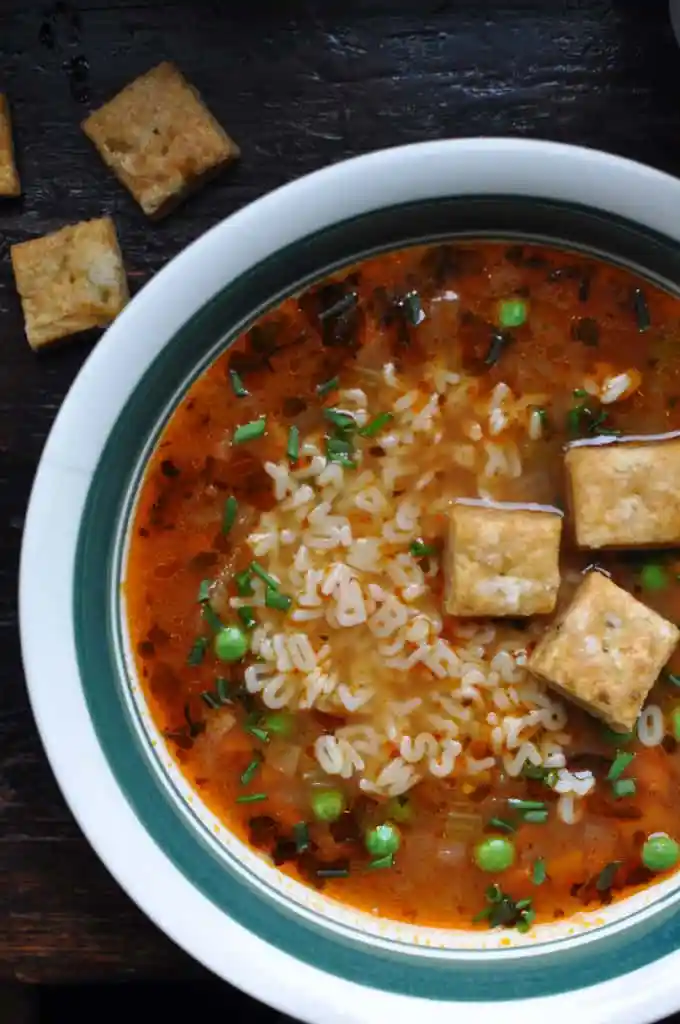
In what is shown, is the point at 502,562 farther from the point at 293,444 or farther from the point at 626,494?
the point at 293,444

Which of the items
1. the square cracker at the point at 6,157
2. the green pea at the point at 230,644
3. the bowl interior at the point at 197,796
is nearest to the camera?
the bowl interior at the point at 197,796

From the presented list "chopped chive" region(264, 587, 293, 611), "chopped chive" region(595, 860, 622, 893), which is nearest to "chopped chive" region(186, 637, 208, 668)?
"chopped chive" region(264, 587, 293, 611)

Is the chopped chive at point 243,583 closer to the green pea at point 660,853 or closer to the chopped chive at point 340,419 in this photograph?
the chopped chive at point 340,419

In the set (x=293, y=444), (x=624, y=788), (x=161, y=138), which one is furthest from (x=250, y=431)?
(x=624, y=788)

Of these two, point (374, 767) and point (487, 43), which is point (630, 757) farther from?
point (487, 43)

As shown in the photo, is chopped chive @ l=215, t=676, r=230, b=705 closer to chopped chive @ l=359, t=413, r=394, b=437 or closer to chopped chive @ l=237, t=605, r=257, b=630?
chopped chive @ l=237, t=605, r=257, b=630

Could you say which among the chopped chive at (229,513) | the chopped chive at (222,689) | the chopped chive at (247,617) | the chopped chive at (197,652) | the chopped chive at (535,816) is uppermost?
the chopped chive at (229,513)

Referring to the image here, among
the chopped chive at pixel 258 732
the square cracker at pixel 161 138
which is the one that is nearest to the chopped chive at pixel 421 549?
the chopped chive at pixel 258 732
